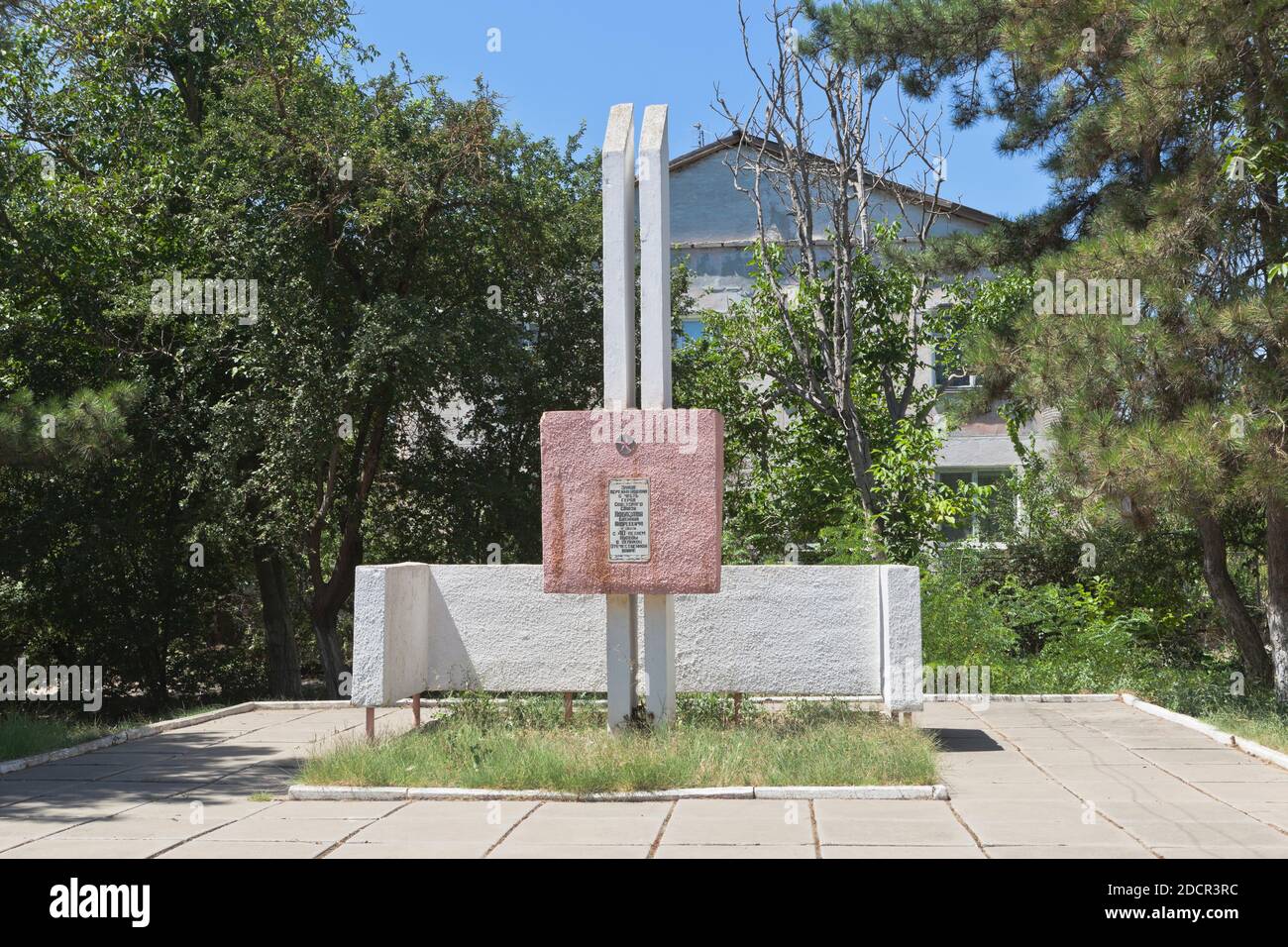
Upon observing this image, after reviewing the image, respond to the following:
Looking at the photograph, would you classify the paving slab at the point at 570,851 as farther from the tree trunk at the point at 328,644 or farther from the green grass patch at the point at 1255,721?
the tree trunk at the point at 328,644

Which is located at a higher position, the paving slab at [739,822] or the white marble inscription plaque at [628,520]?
the white marble inscription plaque at [628,520]

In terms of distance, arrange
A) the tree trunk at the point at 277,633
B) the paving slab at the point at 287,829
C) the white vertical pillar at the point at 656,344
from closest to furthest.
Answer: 1. the paving slab at the point at 287,829
2. the white vertical pillar at the point at 656,344
3. the tree trunk at the point at 277,633

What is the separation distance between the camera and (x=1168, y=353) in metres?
11.0

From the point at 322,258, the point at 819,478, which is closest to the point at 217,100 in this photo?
the point at 322,258

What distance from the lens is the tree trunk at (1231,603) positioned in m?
13.4

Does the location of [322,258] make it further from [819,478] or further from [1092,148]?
[1092,148]

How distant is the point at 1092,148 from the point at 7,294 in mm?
13687

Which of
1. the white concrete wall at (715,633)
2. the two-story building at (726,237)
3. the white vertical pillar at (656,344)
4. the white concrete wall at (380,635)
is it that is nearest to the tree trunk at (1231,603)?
the white concrete wall at (715,633)

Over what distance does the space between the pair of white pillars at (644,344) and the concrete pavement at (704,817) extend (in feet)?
6.63

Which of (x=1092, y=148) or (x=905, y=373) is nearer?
(x=1092, y=148)

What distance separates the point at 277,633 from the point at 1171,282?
1431 cm

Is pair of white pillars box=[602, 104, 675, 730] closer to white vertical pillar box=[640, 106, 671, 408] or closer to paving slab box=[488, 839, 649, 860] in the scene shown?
white vertical pillar box=[640, 106, 671, 408]

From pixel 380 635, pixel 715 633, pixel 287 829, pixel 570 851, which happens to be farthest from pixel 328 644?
pixel 570 851

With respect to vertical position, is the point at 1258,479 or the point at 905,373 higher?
the point at 905,373
